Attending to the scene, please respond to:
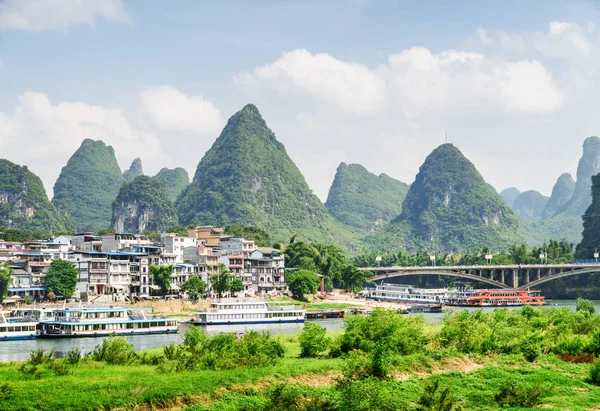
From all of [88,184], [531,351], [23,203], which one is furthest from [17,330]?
[88,184]

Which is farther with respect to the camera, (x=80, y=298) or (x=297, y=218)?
(x=297, y=218)

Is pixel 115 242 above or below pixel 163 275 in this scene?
above

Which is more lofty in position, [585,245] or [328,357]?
[585,245]

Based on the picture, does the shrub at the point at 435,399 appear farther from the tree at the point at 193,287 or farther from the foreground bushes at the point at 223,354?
the tree at the point at 193,287

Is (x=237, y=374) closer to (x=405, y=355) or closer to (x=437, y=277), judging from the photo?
(x=405, y=355)

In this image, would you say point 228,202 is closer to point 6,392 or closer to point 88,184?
point 88,184

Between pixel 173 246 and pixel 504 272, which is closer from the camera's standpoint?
pixel 173 246

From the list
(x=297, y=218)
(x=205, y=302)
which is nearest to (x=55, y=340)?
(x=205, y=302)
